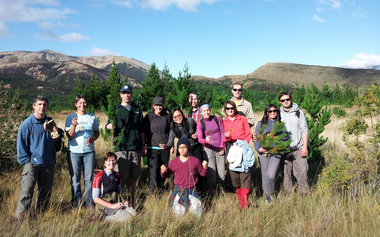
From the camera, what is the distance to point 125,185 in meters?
4.81

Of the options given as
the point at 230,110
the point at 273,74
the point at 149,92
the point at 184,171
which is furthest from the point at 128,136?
the point at 273,74

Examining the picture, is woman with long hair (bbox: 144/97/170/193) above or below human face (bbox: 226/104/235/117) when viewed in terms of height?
below

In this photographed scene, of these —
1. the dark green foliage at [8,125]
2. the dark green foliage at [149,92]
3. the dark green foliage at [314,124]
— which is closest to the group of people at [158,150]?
the dark green foliage at [8,125]

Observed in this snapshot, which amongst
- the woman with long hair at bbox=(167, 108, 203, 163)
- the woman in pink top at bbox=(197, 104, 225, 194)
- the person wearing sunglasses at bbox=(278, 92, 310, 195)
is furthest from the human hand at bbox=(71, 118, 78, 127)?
the person wearing sunglasses at bbox=(278, 92, 310, 195)

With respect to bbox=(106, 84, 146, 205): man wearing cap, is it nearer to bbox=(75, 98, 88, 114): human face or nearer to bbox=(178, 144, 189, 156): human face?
bbox=(75, 98, 88, 114): human face

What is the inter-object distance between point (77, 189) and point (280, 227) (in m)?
3.10

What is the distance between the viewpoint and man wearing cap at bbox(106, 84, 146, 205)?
14.7ft

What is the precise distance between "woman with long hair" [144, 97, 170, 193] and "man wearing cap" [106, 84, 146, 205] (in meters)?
0.17

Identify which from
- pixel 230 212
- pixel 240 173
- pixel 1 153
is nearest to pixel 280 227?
pixel 230 212

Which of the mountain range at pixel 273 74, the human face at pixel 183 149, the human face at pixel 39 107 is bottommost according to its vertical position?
the human face at pixel 183 149

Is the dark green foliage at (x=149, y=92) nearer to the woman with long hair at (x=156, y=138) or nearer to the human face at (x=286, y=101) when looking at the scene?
the woman with long hair at (x=156, y=138)

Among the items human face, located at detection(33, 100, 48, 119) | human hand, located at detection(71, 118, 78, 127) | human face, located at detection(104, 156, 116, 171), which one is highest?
human face, located at detection(33, 100, 48, 119)

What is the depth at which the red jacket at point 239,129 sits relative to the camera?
4.65 meters

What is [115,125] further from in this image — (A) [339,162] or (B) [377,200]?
(B) [377,200]
